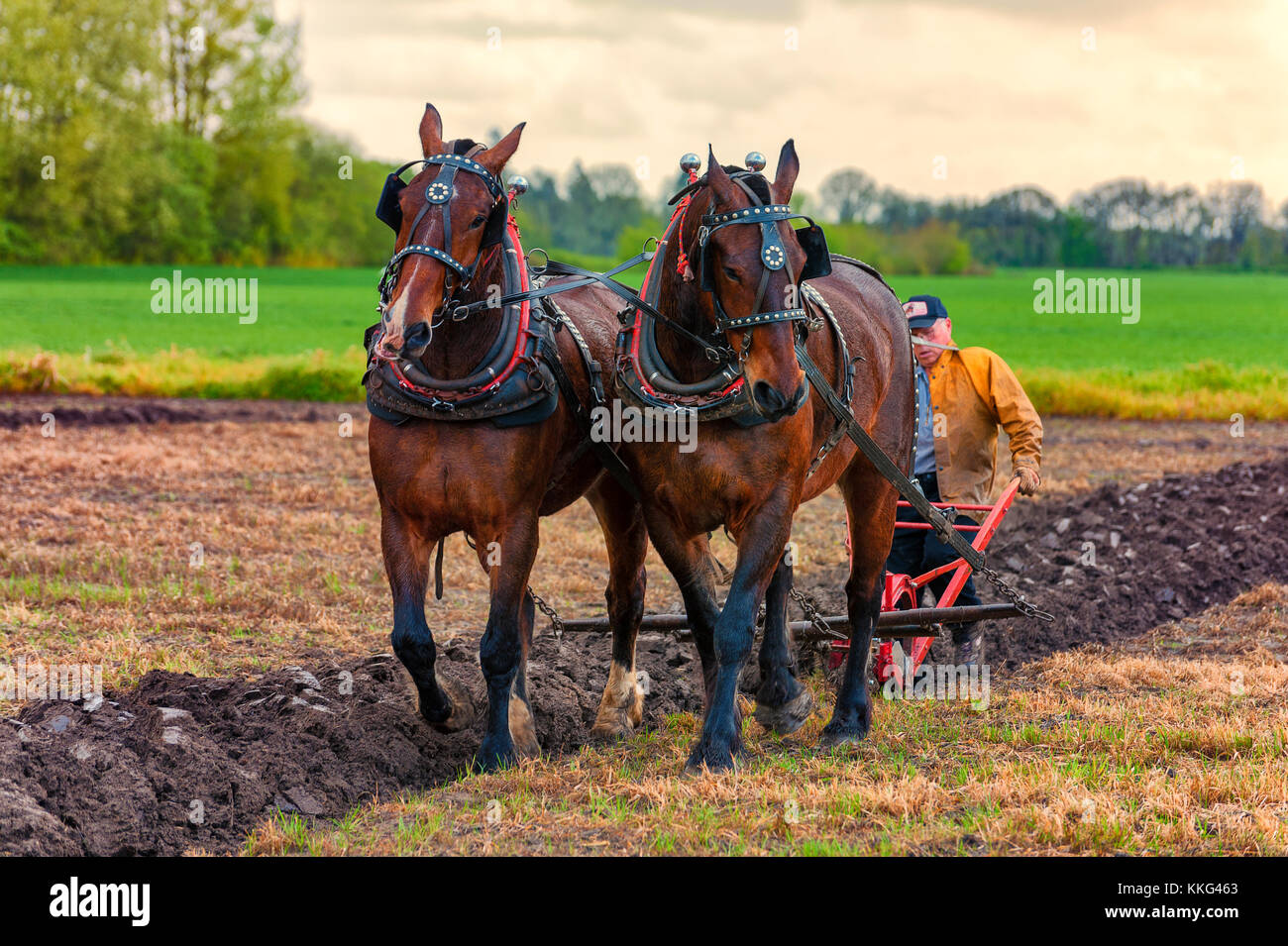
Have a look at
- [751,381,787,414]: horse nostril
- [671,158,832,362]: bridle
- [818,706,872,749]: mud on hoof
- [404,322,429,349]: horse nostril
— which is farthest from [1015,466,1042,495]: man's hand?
[404,322,429,349]: horse nostril

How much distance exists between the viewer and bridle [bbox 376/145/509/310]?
4.64m

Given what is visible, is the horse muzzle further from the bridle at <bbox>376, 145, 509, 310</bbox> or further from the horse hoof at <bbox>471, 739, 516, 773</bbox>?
the horse hoof at <bbox>471, 739, 516, 773</bbox>

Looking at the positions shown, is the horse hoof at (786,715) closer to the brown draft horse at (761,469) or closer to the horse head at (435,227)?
the brown draft horse at (761,469)

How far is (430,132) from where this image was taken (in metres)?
5.05

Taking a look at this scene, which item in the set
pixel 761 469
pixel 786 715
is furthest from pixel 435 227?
pixel 786 715

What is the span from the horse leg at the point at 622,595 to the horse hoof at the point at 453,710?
594mm

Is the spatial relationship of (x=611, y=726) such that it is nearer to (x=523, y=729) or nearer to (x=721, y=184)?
(x=523, y=729)

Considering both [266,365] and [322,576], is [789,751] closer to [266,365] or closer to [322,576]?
[322,576]

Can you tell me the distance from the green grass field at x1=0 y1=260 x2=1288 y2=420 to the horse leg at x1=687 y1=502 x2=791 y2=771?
51.4 feet

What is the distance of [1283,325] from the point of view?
1558 inches

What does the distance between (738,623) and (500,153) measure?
200 centimetres

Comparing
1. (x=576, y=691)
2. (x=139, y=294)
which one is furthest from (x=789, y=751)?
(x=139, y=294)

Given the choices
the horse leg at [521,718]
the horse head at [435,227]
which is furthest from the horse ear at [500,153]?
the horse leg at [521,718]
